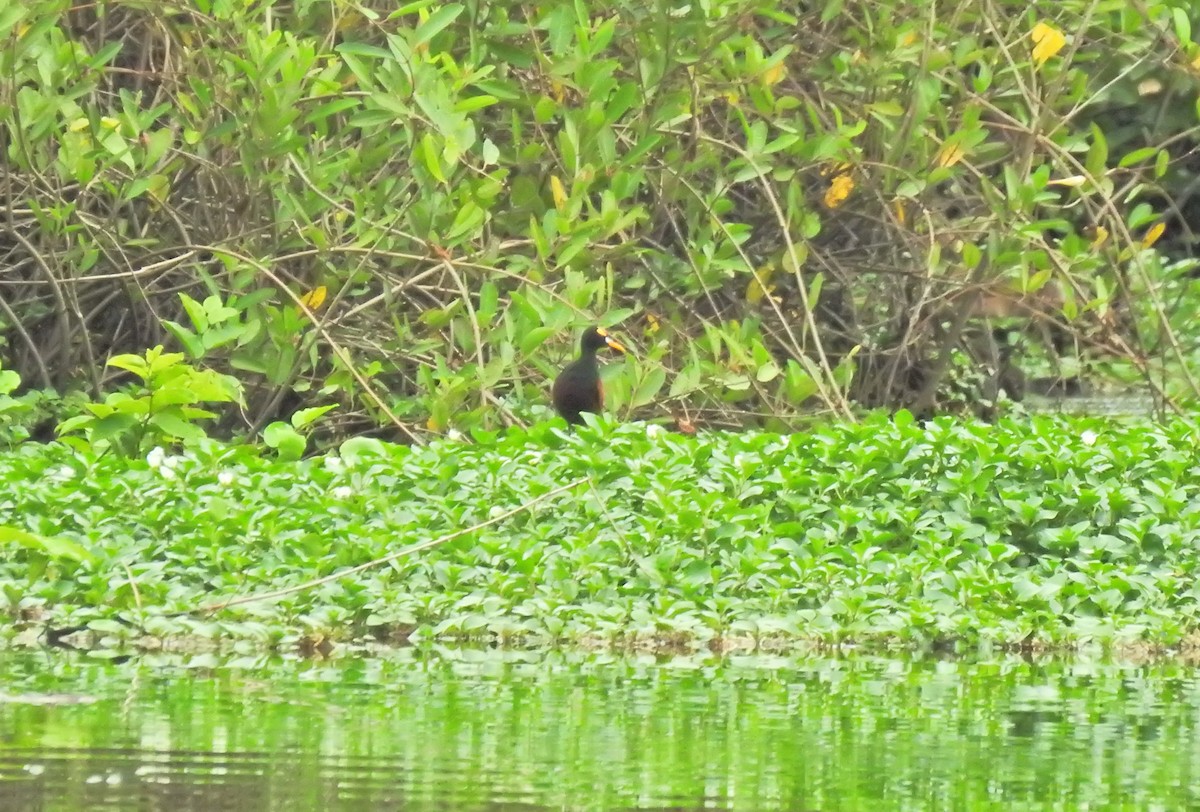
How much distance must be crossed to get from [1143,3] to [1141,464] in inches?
115

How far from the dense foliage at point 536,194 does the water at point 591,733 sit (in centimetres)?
298

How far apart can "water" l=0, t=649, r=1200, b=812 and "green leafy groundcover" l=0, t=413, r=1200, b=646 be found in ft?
0.93

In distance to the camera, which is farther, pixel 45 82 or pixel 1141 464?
pixel 45 82

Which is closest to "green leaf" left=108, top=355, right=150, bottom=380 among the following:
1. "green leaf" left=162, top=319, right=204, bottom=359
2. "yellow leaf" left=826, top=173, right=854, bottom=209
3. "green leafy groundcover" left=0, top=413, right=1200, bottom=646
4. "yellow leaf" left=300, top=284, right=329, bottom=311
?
"green leafy groundcover" left=0, top=413, right=1200, bottom=646

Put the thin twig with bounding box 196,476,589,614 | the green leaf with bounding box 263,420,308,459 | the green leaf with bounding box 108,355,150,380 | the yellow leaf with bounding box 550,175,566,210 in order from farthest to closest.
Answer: the yellow leaf with bounding box 550,175,566,210 → the green leaf with bounding box 263,420,308,459 → the green leaf with bounding box 108,355,150,380 → the thin twig with bounding box 196,476,589,614

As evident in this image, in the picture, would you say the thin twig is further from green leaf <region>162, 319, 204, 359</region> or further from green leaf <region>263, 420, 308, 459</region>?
green leaf <region>162, 319, 204, 359</region>

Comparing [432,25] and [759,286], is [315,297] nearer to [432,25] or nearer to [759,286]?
[432,25]

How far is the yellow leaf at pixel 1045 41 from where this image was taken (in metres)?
10.2

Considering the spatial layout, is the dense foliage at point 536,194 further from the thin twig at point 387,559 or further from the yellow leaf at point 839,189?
the thin twig at point 387,559

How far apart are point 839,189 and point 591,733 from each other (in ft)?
18.9

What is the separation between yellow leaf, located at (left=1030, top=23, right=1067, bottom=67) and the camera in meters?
10.2

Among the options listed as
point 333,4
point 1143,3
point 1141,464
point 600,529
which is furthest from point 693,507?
point 1143,3

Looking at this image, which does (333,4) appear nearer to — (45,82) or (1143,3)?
(45,82)

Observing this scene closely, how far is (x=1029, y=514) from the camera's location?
7820mm
